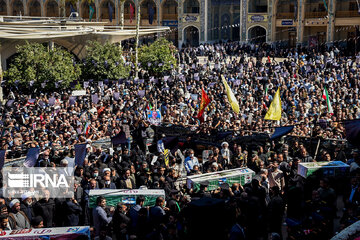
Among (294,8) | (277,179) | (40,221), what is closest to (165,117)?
(277,179)

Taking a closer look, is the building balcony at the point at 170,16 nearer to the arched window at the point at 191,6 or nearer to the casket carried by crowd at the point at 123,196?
the arched window at the point at 191,6

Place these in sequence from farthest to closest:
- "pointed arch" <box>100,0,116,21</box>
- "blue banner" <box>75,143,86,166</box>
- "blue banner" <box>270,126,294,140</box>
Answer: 1. "pointed arch" <box>100,0,116,21</box>
2. "blue banner" <box>270,126,294,140</box>
3. "blue banner" <box>75,143,86,166</box>

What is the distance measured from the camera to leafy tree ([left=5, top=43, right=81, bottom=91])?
22.0 meters

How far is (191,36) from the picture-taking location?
46.2 metres

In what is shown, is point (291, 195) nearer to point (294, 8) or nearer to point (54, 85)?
point (54, 85)

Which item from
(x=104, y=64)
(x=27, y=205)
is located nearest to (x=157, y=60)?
(x=104, y=64)

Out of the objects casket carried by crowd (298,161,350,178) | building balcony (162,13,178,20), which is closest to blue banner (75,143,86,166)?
casket carried by crowd (298,161,350,178)

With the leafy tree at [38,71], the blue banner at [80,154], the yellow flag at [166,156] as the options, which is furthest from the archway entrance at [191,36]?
the blue banner at [80,154]

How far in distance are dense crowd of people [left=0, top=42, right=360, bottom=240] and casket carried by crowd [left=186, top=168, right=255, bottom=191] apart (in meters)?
0.20

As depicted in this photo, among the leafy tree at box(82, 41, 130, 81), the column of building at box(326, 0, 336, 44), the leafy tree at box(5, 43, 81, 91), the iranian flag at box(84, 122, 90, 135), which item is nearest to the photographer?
the iranian flag at box(84, 122, 90, 135)

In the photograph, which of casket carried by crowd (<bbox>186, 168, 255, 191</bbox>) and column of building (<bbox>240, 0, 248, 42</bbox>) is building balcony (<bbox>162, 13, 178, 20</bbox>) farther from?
casket carried by crowd (<bbox>186, 168, 255, 191</bbox>)

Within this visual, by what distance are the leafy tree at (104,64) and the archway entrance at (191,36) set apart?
21.2m

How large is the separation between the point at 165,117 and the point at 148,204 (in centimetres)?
835

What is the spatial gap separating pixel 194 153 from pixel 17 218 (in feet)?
24.0
